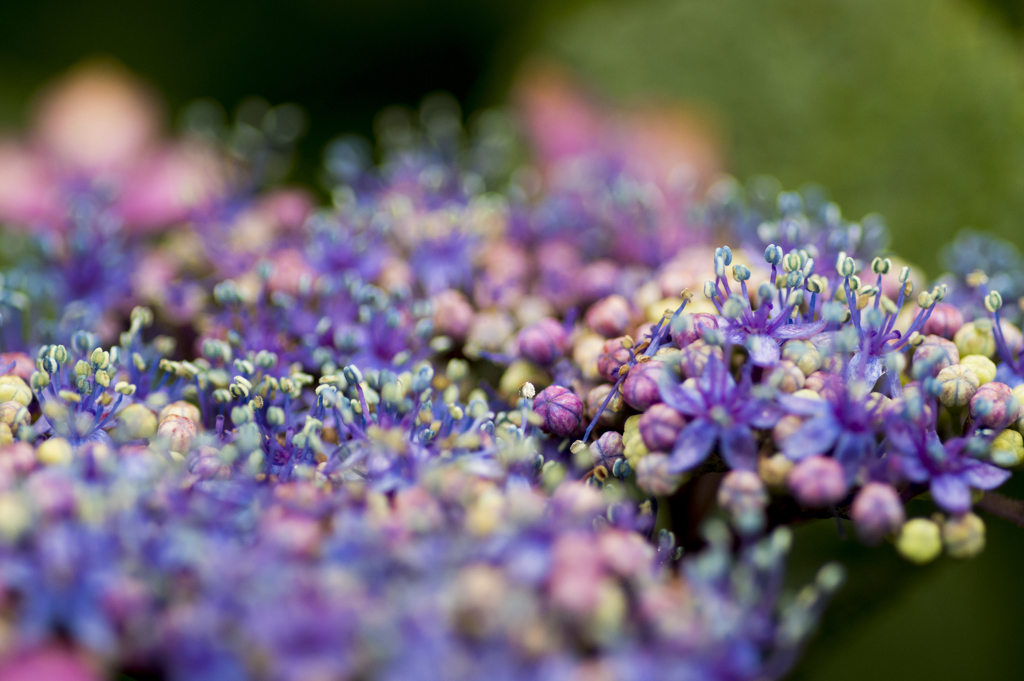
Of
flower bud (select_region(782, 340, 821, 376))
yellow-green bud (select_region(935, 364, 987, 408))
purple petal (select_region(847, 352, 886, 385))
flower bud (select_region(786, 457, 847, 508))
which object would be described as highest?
yellow-green bud (select_region(935, 364, 987, 408))

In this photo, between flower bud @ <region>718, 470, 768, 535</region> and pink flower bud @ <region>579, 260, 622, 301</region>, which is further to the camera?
pink flower bud @ <region>579, 260, 622, 301</region>

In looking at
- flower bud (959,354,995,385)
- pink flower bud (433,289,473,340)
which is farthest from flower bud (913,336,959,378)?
pink flower bud (433,289,473,340)

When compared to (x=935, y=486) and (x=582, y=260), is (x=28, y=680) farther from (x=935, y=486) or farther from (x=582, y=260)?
(x=582, y=260)

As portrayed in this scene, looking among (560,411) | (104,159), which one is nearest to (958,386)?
(560,411)

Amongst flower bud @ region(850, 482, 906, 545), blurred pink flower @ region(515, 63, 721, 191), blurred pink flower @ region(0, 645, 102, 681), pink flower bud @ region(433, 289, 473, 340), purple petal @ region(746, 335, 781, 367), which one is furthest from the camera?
blurred pink flower @ region(515, 63, 721, 191)

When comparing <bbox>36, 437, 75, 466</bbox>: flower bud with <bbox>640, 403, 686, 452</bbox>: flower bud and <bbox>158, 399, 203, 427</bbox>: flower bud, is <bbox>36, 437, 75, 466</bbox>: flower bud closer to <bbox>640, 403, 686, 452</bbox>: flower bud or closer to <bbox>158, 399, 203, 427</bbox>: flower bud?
<bbox>158, 399, 203, 427</bbox>: flower bud

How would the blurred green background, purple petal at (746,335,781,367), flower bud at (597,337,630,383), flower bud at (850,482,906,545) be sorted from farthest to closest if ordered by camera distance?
the blurred green background
flower bud at (597,337,630,383)
purple petal at (746,335,781,367)
flower bud at (850,482,906,545)

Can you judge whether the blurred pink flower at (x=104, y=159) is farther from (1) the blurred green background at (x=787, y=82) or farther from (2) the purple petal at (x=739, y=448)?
(2) the purple petal at (x=739, y=448)

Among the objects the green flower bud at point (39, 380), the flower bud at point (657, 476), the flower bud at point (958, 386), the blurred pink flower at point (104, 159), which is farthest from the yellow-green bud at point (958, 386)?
the blurred pink flower at point (104, 159)
